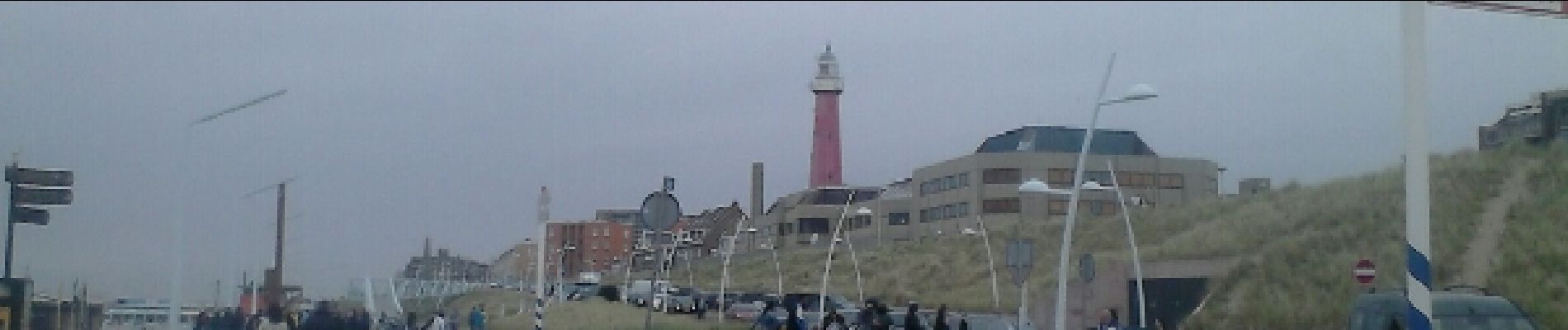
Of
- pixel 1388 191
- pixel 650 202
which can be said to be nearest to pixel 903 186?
pixel 1388 191

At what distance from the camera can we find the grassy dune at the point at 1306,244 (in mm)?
31875

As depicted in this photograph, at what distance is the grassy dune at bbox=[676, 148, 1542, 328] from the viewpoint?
3188 cm

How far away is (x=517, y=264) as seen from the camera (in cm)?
8450

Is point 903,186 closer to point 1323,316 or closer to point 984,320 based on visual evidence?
point 984,320

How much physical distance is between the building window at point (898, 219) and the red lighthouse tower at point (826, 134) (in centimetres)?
1046

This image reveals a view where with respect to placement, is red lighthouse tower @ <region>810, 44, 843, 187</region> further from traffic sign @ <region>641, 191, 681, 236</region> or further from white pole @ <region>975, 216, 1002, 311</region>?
traffic sign @ <region>641, 191, 681, 236</region>

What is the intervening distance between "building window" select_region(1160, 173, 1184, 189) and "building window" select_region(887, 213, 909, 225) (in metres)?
14.1

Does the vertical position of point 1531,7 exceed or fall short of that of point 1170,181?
it falls short

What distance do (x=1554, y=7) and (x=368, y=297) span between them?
42.3 meters

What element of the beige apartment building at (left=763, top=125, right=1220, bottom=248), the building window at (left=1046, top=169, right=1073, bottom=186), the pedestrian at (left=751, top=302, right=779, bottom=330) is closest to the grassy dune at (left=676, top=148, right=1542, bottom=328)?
the pedestrian at (left=751, top=302, right=779, bottom=330)

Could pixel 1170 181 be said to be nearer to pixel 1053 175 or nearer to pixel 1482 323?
pixel 1053 175

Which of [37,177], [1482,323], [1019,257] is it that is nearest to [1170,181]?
[1482,323]

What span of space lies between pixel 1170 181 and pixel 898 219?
14.9m

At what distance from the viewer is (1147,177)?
7181 cm
